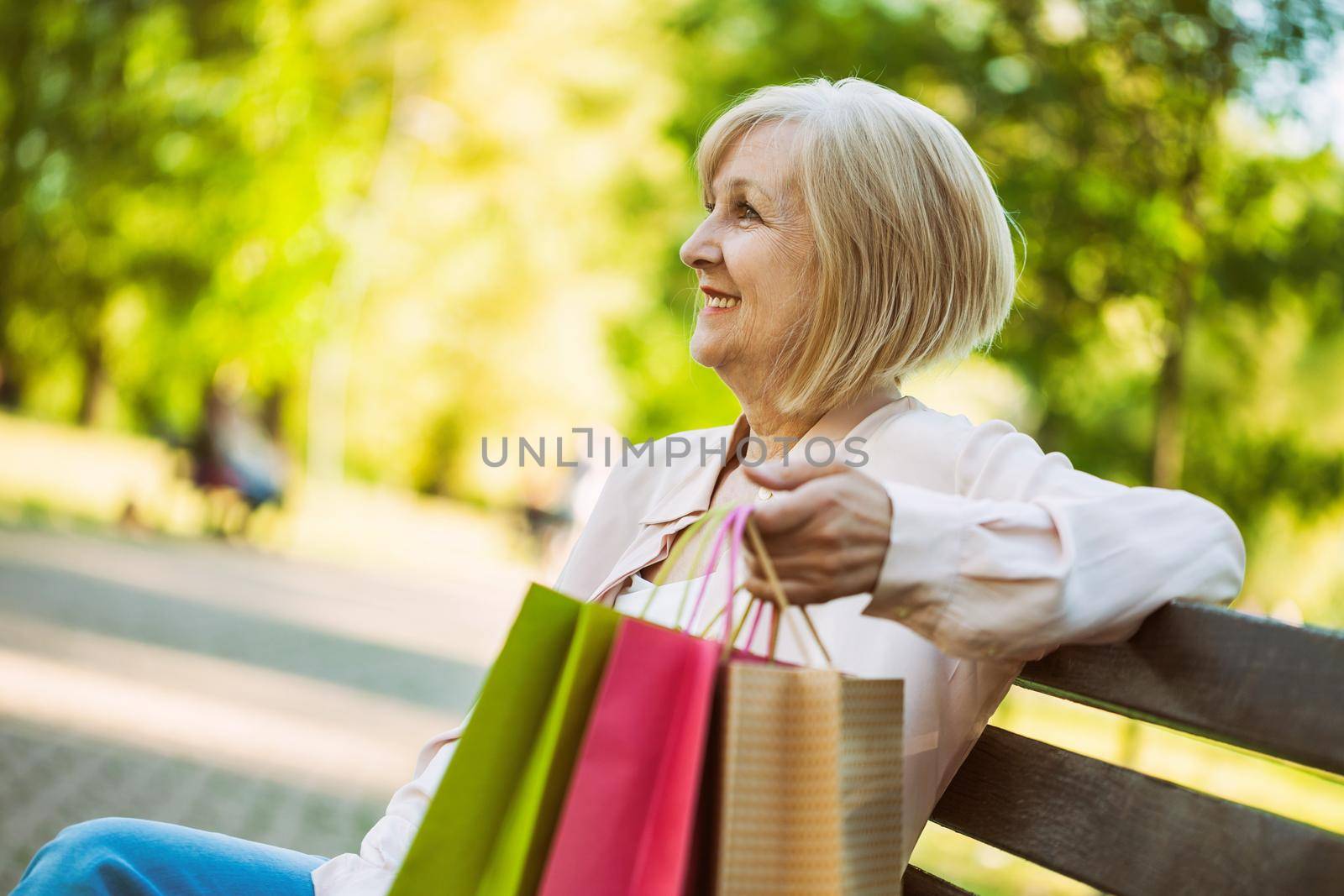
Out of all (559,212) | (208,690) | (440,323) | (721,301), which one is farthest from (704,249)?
(440,323)

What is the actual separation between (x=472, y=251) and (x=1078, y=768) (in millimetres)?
26111

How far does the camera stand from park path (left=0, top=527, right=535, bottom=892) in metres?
5.63

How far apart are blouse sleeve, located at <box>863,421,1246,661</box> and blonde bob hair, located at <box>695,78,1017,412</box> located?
0.53m

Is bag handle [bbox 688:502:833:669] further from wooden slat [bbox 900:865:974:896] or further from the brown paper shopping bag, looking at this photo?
wooden slat [bbox 900:865:974:896]

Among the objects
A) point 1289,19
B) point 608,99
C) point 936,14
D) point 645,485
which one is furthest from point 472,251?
point 645,485

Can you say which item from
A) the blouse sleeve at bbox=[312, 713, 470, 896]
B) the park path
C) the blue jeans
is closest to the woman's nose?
the blouse sleeve at bbox=[312, 713, 470, 896]

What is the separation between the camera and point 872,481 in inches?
51.9

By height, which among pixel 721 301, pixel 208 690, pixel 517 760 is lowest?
pixel 208 690

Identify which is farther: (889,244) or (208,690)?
(208,690)

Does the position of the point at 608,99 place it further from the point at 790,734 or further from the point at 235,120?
the point at 790,734

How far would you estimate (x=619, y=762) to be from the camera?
1.26m

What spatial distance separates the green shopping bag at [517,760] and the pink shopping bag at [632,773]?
0.11ft

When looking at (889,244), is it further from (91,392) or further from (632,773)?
(91,392)

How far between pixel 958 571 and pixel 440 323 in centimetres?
2815
